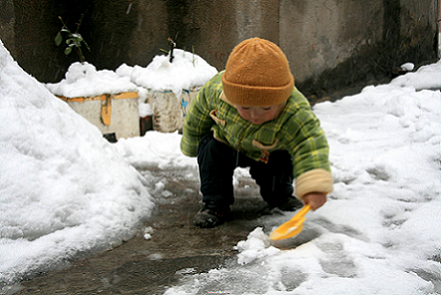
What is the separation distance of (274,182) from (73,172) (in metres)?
0.93

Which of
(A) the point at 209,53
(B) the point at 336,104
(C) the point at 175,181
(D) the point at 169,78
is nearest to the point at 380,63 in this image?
(B) the point at 336,104

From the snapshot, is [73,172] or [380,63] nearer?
[73,172]

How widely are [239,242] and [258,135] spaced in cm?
44

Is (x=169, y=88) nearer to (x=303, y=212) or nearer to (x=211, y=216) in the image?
(x=211, y=216)

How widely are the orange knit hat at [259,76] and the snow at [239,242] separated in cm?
52

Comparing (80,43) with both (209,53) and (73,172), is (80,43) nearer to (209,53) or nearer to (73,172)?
(209,53)

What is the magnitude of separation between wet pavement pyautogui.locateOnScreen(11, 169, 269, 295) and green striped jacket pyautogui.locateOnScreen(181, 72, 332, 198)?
34cm

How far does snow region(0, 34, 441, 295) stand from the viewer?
46.8 inches

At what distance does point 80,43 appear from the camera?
367cm

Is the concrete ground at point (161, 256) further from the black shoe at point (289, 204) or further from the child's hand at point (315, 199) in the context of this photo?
the child's hand at point (315, 199)

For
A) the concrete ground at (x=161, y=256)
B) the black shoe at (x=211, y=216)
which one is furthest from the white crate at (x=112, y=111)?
the black shoe at (x=211, y=216)

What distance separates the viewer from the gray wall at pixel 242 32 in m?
3.42

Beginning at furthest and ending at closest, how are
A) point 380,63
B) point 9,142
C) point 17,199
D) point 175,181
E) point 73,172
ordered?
1. point 380,63
2. point 175,181
3. point 73,172
4. point 9,142
5. point 17,199

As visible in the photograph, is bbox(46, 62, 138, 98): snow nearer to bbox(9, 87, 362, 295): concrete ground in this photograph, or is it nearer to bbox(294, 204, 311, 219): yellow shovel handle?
bbox(9, 87, 362, 295): concrete ground
